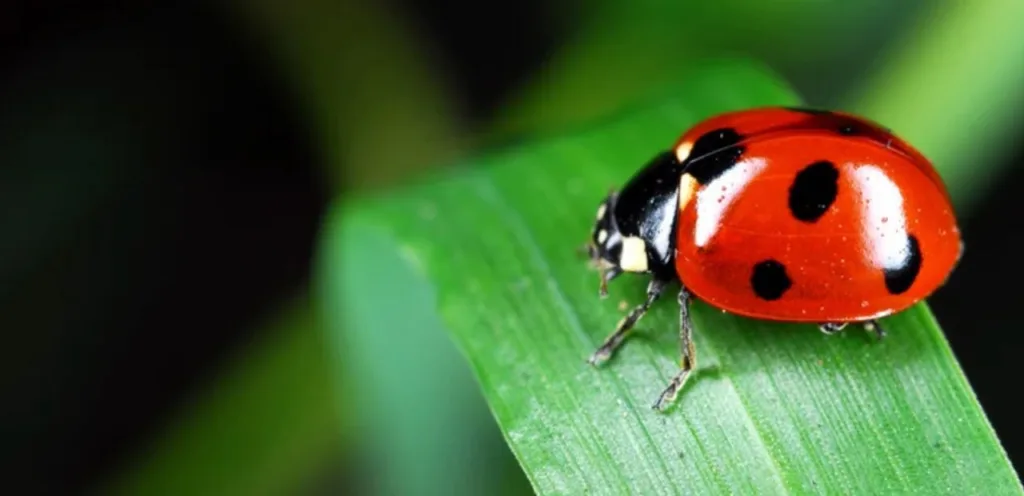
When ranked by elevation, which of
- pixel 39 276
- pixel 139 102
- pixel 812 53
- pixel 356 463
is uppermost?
pixel 139 102

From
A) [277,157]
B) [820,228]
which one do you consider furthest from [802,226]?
[277,157]

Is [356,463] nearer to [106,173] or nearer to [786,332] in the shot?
[106,173]

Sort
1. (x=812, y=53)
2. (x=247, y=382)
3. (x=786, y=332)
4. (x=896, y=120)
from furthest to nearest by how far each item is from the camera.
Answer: (x=247, y=382) < (x=812, y=53) < (x=896, y=120) < (x=786, y=332)

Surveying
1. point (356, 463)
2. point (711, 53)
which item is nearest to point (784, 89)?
point (711, 53)

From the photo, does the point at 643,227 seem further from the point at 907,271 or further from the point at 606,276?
the point at 907,271

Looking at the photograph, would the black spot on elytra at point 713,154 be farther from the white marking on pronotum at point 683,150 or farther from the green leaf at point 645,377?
the green leaf at point 645,377

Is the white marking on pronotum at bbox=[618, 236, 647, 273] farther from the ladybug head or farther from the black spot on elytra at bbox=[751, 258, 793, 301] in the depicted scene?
the black spot on elytra at bbox=[751, 258, 793, 301]
